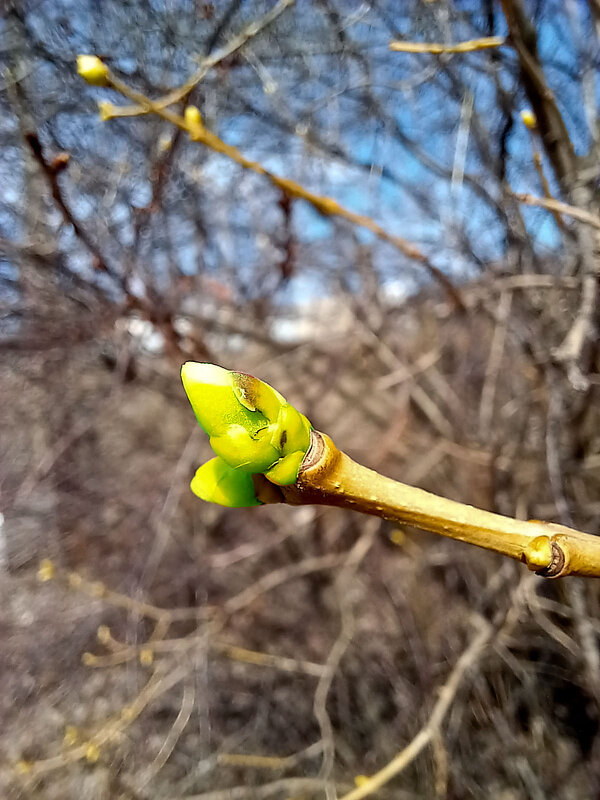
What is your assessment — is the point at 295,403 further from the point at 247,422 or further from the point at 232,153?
the point at 247,422

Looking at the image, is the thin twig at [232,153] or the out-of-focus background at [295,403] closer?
the thin twig at [232,153]

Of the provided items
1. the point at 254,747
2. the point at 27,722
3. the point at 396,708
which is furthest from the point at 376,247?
the point at 27,722

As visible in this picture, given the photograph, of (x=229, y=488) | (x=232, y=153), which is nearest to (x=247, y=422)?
(x=229, y=488)

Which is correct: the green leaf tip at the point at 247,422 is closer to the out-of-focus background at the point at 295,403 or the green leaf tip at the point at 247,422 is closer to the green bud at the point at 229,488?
the green bud at the point at 229,488

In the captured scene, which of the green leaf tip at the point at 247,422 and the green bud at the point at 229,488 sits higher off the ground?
the green leaf tip at the point at 247,422

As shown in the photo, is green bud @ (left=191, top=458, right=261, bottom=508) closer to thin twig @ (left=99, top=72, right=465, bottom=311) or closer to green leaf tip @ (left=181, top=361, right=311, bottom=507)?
green leaf tip @ (left=181, top=361, right=311, bottom=507)

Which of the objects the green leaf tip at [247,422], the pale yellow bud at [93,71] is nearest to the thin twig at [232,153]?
the pale yellow bud at [93,71]
